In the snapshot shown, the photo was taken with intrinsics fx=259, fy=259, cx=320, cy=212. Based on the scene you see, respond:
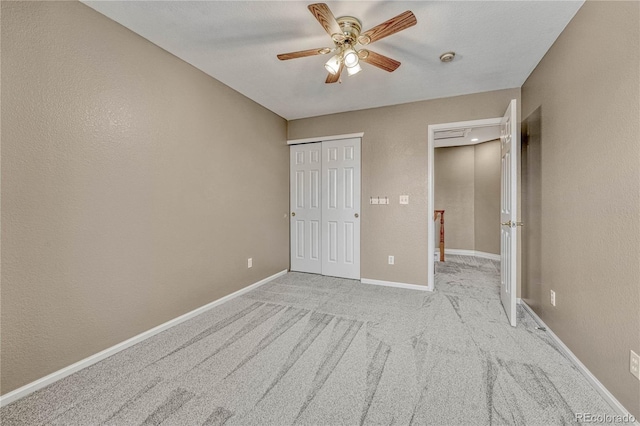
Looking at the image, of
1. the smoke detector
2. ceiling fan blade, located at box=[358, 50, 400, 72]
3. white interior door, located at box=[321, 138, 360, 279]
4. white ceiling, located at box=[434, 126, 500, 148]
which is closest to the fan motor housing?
ceiling fan blade, located at box=[358, 50, 400, 72]

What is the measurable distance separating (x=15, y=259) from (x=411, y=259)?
3.58m

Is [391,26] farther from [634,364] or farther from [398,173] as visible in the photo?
[634,364]

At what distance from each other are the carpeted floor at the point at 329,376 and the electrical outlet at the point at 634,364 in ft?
0.93

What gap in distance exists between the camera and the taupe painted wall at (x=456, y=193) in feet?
18.7

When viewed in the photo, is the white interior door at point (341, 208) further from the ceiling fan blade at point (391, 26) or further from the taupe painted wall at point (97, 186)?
the ceiling fan blade at point (391, 26)

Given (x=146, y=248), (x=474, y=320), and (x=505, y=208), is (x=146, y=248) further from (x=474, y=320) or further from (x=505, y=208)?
(x=505, y=208)

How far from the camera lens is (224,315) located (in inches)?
103

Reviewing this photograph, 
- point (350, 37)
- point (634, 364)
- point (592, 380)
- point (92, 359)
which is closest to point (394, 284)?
point (592, 380)

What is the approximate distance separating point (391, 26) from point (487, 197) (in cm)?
493

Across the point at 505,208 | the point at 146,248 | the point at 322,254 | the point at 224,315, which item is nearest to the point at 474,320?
the point at 505,208

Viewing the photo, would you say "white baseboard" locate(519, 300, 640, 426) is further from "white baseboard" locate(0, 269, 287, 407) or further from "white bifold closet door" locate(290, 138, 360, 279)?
"white baseboard" locate(0, 269, 287, 407)

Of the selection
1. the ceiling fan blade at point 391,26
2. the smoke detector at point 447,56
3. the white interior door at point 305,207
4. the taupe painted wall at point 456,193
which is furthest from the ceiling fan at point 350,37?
the taupe painted wall at point 456,193

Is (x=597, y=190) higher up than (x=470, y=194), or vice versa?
(x=470, y=194)

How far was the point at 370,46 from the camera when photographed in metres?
2.25
